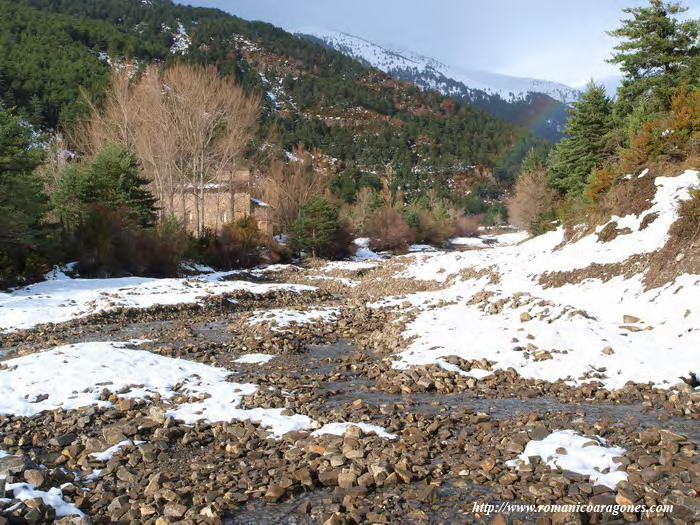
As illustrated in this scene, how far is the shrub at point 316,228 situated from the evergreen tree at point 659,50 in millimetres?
21859

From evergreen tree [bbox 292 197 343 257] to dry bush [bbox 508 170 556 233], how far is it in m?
15.1

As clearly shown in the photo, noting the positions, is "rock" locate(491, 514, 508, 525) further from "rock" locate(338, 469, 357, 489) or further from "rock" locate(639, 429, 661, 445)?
"rock" locate(639, 429, 661, 445)

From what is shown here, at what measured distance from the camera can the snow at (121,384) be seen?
6055 mm

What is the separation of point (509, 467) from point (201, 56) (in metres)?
138

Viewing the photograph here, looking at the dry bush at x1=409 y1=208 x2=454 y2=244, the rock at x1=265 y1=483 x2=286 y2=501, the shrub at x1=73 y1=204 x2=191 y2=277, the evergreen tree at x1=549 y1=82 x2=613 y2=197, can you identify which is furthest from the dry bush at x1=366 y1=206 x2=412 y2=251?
the rock at x1=265 y1=483 x2=286 y2=501

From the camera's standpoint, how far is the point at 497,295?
12773 millimetres

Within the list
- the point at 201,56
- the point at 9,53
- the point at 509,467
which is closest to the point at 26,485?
the point at 509,467

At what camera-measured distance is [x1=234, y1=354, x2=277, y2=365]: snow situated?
9.00 metres

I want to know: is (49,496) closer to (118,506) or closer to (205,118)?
(118,506)

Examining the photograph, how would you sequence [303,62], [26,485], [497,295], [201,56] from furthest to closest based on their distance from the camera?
[303,62]
[201,56]
[497,295]
[26,485]

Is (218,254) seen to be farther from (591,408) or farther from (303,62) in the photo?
(303,62)

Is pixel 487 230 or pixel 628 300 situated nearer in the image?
pixel 628 300

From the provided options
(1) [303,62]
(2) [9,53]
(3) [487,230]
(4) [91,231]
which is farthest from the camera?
(1) [303,62]

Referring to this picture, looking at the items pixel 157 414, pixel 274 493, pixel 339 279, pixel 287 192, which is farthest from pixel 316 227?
pixel 274 493
